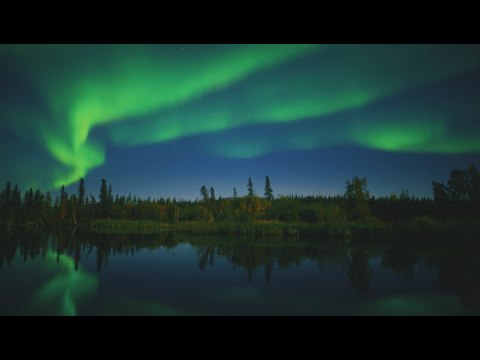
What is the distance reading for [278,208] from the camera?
59219 mm

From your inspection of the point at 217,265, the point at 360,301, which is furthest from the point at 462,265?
the point at 217,265

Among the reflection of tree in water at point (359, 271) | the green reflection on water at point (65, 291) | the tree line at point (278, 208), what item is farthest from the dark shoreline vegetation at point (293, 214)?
the green reflection on water at point (65, 291)

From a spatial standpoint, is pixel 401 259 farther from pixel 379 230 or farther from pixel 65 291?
pixel 65 291

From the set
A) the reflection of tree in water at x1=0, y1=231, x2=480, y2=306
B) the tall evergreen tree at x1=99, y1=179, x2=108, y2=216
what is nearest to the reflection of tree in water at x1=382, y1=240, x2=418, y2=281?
the reflection of tree in water at x1=0, y1=231, x2=480, y2=306

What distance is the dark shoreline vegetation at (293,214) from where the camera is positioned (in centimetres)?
3278

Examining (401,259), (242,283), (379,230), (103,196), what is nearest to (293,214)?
(379,230)

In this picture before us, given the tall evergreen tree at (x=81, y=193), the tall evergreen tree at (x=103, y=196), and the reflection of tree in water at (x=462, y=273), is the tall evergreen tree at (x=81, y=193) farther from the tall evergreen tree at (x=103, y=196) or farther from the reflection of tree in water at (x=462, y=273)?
the reflection of tree in water at (x=462, y=273)

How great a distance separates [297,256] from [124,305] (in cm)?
1261

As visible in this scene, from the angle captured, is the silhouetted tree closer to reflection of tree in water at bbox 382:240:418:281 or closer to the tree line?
the tree line

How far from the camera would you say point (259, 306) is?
9.50 metres

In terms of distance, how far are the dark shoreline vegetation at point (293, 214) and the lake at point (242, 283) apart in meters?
12.2

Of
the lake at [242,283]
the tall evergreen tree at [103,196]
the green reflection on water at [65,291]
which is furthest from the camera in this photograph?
the tall evergreen tree at [103,196]

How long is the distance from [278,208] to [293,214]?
19.9 feet
